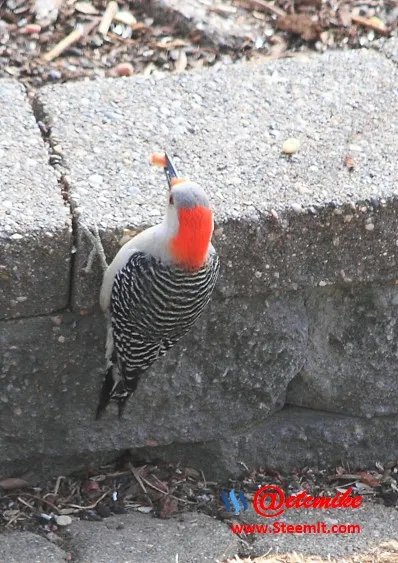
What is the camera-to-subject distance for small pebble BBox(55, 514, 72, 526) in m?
4.04

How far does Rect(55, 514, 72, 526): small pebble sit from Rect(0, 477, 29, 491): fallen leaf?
221mm

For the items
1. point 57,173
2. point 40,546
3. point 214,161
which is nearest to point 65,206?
point 57,173

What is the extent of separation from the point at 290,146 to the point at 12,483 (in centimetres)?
171

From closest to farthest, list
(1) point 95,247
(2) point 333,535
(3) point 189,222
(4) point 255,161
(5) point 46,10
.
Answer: (3) point 189,222, (1) point 95,247, (4) point 255,161, (2) point 333,535, (5) point 46,10

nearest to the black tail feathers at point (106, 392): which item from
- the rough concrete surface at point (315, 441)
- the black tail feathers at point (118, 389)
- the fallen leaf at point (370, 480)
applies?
the black tail feathers at point (118, 389)

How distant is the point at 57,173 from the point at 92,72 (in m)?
0.88

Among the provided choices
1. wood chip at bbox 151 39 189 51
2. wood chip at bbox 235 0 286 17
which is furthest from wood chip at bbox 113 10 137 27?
wood chip at bbox 235 0 286 17

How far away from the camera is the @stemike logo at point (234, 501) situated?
4215 mm

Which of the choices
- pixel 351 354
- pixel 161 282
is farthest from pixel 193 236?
pixel 351 354

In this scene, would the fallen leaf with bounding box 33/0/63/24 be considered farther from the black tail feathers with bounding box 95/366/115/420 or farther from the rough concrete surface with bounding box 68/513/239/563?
Answer: the rough concrete surface with bounding box 68/513/239/563

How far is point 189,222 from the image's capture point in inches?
132

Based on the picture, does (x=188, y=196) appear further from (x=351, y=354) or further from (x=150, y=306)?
(x=351, y=354)

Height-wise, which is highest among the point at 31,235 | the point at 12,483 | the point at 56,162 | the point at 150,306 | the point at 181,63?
the point at 181,63

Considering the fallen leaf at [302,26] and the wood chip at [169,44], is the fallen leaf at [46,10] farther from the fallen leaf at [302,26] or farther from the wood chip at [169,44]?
the fallen leaf at [302,26]
